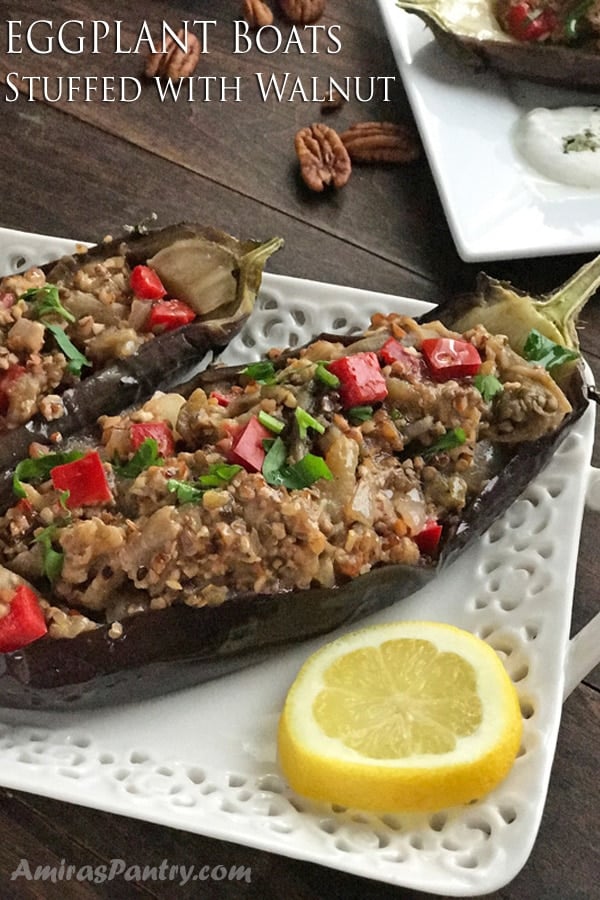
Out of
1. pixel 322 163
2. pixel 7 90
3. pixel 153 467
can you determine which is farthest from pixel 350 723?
pixel 7 90

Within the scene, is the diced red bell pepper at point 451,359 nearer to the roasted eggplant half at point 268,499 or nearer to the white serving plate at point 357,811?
the roasted eggplant half at point 268,499

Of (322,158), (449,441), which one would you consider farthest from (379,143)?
(449,441)

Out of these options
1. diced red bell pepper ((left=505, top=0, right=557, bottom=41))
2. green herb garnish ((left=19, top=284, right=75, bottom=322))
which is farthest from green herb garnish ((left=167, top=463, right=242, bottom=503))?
diced red bell pepper ((left=505, top=0, right=557, bottom=41))

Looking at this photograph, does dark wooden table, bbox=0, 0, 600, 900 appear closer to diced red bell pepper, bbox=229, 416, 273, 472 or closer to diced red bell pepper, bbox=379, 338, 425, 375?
diced red bell pepper, bbox=379, 338, 425, 375

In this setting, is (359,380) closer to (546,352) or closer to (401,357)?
(401,357)

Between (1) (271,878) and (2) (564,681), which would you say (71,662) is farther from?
(2) (564,681)
